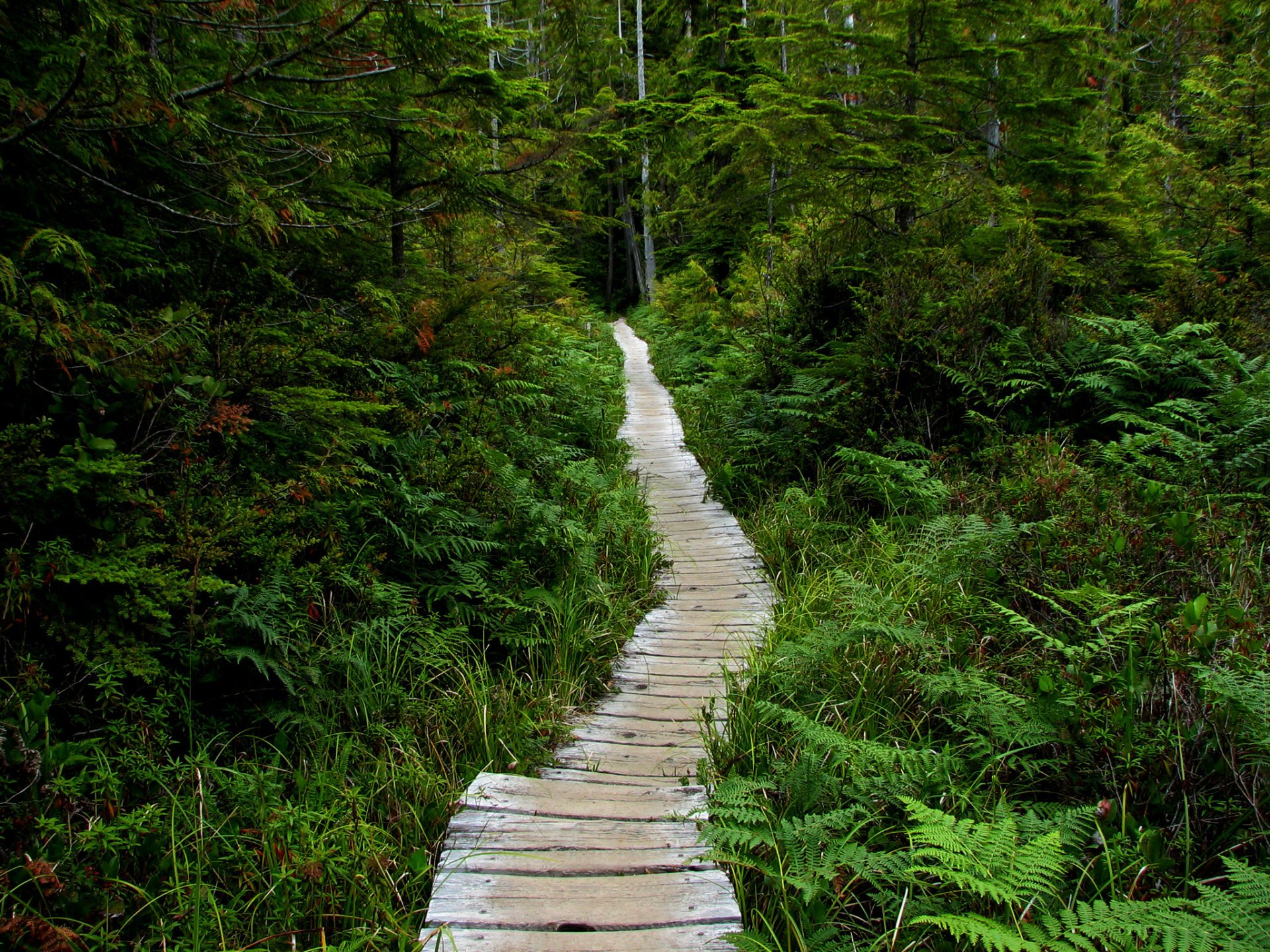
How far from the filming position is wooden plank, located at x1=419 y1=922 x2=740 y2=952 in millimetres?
2248

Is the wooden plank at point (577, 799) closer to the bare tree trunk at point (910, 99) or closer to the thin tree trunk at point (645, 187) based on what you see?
Result: the bare tree trunk at point (910, 99)

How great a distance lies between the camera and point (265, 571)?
3.38 m

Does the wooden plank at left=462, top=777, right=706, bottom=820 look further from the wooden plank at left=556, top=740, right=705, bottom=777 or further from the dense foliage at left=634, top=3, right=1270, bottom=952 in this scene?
the dense foliage at left=634, top=3, right=1270, bottom=952

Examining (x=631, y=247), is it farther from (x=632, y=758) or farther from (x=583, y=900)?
(x=583, y=900)

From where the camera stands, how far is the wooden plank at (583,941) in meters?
2.25

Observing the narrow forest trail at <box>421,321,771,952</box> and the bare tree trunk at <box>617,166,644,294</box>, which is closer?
the narrow forest trail at <box>421,321,771,952</box>

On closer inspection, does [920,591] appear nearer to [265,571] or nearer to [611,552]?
[611,552]

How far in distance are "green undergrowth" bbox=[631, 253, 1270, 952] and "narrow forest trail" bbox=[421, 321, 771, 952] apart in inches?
9.5

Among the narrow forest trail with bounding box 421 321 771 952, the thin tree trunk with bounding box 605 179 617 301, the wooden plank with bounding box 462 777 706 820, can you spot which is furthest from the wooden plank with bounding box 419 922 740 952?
the thin tree trunk with bounding box 605 179 617 301

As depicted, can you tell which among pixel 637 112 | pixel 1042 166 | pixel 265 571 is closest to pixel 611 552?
pixel 265 571

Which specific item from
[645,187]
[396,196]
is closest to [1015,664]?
[396,196]

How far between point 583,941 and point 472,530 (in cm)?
279

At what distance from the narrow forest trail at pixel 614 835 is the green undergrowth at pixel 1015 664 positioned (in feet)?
0.79

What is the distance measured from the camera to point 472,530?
4.59 metres
